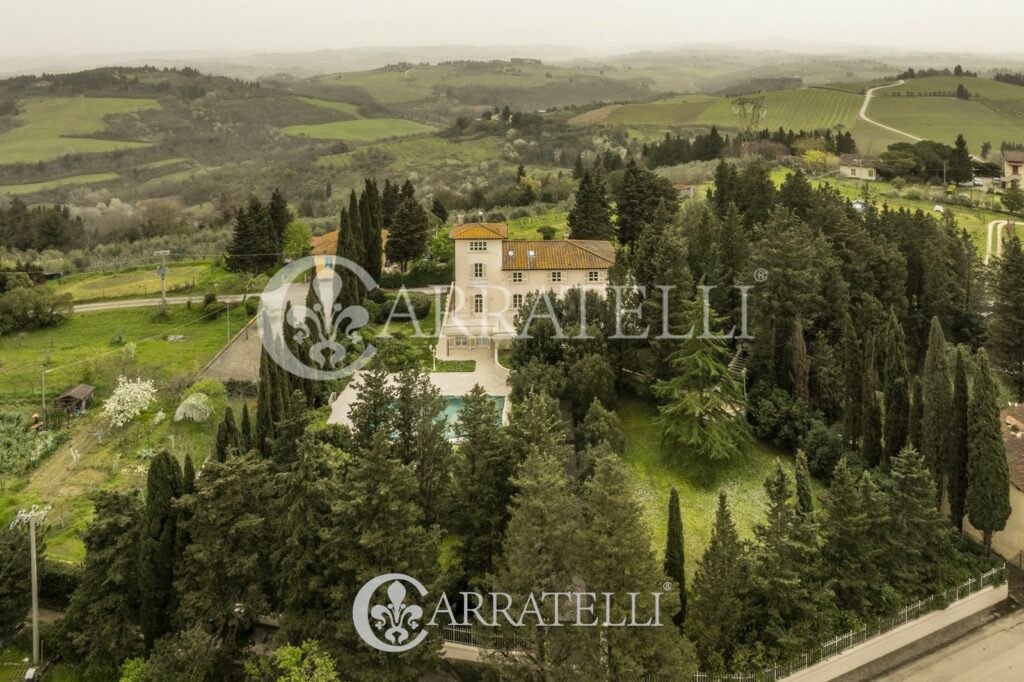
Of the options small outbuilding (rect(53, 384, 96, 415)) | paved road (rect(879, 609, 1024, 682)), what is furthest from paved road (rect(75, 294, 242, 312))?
paved road (rect(879, 609, 1024, 682))

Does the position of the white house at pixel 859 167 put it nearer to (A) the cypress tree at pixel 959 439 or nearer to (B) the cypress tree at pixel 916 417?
(B) the cypress tree at pixel 916 417

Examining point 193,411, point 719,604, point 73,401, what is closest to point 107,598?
point 193,411

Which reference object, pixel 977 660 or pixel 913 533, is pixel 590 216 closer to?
pixel 913 533

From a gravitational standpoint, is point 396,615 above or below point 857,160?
below

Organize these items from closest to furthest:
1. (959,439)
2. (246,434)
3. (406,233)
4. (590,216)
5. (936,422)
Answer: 1. (959,439)
2. (246,434)
3. (936,422)
4. (590,216)
5. (406,233)

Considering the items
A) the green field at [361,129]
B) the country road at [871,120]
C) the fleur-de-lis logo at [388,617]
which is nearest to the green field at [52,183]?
the green field at [361,129]

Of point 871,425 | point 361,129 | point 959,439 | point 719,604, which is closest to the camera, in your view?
point 719,604

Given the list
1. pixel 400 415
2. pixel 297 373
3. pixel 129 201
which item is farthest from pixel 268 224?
pixel 129 201

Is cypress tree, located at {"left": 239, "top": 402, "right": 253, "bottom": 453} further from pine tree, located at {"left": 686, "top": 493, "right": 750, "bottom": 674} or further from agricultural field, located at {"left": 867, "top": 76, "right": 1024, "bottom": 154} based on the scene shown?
agricultural field, located at {"left": 867, "top": 76, "right": 1024, "bottom": 154}
